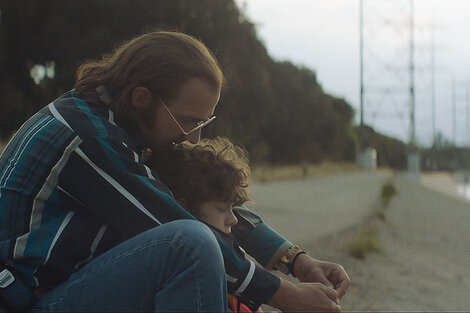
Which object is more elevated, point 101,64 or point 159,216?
point 101,64

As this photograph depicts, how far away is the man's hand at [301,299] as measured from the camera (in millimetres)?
1761

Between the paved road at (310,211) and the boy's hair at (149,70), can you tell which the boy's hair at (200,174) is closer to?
the boy's hair at (149,70)

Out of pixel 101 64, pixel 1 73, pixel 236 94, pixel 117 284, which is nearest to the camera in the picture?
pixel 117 284

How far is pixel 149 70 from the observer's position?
1813mm

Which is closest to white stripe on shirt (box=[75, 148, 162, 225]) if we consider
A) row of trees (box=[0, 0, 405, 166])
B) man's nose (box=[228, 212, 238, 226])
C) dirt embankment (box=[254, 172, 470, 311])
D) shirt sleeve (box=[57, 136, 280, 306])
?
shirt sleeve (box=[57, 136, 280, 306])

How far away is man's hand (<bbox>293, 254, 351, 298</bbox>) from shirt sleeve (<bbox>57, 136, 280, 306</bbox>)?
2.24ft

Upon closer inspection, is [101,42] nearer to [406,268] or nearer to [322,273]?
[406,268]

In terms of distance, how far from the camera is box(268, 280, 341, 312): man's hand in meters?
1.76

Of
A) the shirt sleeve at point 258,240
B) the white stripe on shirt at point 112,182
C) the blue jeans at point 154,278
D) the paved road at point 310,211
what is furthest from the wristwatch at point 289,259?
the paved road at point 310,211

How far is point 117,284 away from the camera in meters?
1.59

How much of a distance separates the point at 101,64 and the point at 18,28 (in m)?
9.54

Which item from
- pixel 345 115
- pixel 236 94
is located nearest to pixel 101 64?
pixel 236 94

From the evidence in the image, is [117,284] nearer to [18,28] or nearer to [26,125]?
[26,125]

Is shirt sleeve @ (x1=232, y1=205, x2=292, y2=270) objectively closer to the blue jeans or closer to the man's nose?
the man's nose
